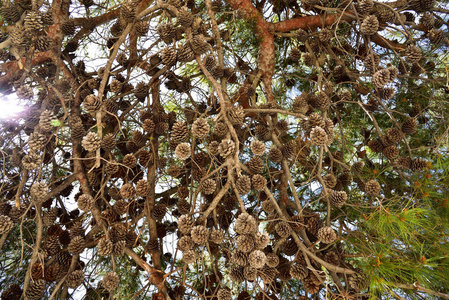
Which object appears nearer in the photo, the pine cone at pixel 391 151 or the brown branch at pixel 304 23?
the pine cone at pixel 391 151

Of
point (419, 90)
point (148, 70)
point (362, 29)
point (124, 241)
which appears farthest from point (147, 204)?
point (419, 90)

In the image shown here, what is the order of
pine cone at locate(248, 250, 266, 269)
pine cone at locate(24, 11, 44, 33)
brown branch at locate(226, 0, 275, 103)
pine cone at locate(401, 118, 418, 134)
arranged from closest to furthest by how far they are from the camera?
pine cone at locate(248, 250, 266, 269)
pine cone at locate(24, 11, 44, 33)
pine cone at locate(401, 118, 418, 134)
brown branch at locate(226, 0, 275, 103)

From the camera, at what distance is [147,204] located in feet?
4.00

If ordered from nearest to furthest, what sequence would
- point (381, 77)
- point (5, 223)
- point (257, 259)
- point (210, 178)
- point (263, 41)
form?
point (257, 259) < point (5, 223) < point (381, 77) < point (210, 178) < point (263, 41)

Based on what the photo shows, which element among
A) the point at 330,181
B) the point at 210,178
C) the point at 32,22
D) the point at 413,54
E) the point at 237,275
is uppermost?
the point at 32,22

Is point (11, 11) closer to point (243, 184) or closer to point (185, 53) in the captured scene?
point (185, 53)

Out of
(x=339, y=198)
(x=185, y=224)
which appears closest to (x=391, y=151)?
(x=339, y=198)

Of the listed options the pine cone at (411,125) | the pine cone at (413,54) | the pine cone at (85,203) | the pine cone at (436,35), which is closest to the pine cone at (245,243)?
the pine cone at (85,203)

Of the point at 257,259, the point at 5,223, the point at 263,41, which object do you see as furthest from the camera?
the point at 263,41

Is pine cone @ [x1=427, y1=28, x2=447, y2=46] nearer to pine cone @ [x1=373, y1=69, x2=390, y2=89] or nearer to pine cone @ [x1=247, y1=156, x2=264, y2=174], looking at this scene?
pine cone @ [x1=373, y1=69, x2=390, y2=89]

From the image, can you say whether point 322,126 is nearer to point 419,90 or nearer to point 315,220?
point 315,220

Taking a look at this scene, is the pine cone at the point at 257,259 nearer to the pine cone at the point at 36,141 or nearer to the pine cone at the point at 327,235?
the pine cone at the point at 327,235

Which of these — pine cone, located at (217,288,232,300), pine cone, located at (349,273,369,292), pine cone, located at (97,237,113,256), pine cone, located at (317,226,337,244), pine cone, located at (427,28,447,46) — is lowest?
pine cone, located at (349,273,369,292)

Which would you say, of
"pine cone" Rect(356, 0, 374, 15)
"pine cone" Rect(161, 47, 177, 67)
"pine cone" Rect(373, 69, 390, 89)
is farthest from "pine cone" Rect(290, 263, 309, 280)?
"pine cone" Rect(356, 0, 374, 15)
